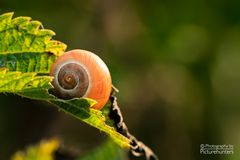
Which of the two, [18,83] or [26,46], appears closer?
[18,83]

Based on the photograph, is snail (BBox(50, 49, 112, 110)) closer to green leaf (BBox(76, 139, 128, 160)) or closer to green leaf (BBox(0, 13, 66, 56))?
green leaf (BBox(0, 13, 66, 56))

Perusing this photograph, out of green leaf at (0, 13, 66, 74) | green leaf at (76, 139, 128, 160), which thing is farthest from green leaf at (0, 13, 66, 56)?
green leaf at (76, 139, 128, 160)

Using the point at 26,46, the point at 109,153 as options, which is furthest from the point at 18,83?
the point at 109,153

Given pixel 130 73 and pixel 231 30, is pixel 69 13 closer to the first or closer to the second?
pixel 130 73

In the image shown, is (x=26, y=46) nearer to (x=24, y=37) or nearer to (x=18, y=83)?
(x=24, y=37)

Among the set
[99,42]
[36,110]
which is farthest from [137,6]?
[36,110]

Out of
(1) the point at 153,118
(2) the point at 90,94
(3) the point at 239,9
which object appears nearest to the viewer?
(2) the point at 90,94
